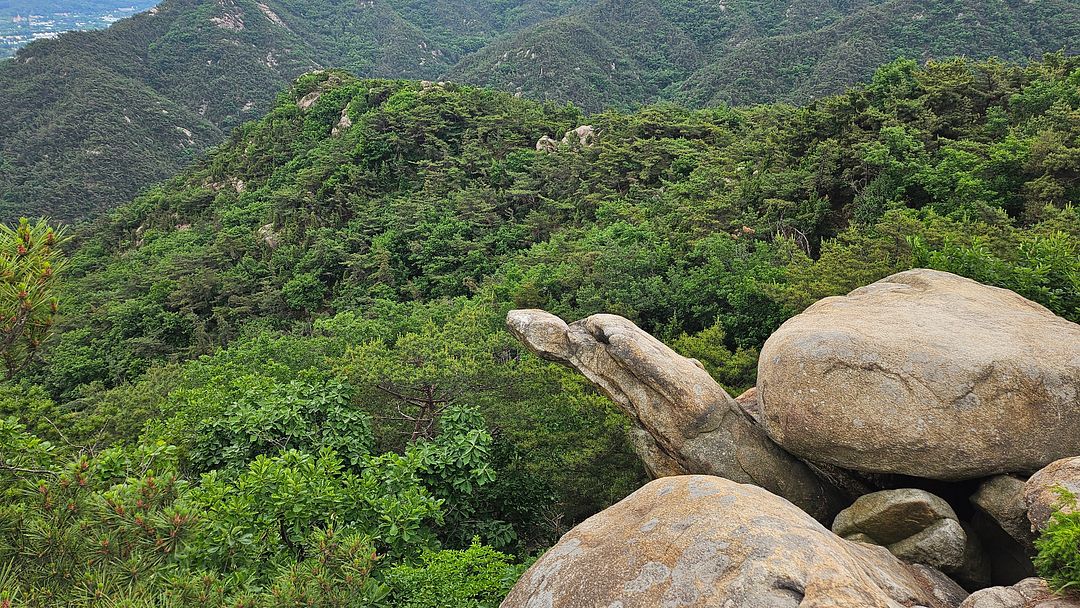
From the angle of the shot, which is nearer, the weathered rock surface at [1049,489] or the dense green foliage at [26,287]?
the dense green foliage at [26,287]

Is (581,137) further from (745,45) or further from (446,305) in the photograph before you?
(745,45)

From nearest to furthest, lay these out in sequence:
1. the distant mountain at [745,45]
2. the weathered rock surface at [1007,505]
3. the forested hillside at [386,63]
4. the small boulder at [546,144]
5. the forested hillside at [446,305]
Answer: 1. the forested hillside at [446,305]
2. the weathered rock surface at [1007,505]
3. the small boulder at [546,144]
4. the distant mountain at [745,45]
5. the forested hillside at [386,63]

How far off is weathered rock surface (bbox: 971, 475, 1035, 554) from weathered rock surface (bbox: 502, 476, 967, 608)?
0.86 meters

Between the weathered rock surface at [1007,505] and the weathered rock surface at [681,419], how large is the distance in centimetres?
180

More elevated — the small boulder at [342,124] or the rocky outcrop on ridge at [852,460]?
the small boulder at [342,124]

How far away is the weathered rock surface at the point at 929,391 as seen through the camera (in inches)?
265

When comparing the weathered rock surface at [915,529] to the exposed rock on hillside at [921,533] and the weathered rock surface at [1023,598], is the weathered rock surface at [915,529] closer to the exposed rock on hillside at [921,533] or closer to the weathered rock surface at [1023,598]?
the exposed rock on hillside at [921,533]

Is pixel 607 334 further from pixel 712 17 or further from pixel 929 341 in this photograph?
pixel 712 17

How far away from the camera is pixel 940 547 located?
646cm

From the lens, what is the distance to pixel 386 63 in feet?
475

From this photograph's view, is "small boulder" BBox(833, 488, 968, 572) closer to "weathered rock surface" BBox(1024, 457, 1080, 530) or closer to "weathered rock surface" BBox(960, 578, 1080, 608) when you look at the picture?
"weathered rock surface" BBox(1024, 457, 1080, 530)

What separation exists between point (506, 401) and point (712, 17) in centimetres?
12625

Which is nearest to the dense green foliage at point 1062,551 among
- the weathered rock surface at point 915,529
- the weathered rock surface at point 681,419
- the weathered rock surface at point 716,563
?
the weathered rock surface at point 716,563

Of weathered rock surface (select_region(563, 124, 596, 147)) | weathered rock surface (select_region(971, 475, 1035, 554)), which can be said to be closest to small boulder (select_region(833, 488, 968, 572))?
weathered rock surface (select_region(971, 475, 1035, 554))
